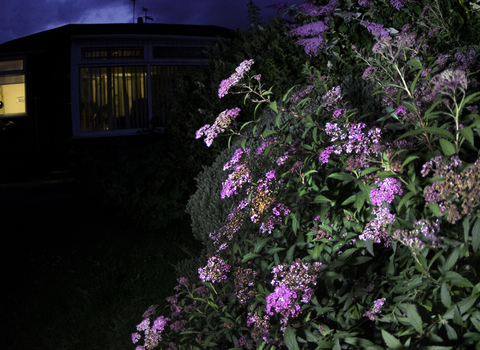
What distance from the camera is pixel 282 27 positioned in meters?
3.79

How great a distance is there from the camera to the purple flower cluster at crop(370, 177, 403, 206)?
1.52m

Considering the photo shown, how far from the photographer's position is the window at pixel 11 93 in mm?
11680

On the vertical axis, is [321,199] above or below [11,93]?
below

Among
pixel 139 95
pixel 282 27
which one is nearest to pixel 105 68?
pixel 139 95

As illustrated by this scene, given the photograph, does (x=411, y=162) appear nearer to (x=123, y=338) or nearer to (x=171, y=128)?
(x=123, y=338)

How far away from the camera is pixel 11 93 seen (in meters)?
12.3

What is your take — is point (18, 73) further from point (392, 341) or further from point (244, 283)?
point (392, 341)

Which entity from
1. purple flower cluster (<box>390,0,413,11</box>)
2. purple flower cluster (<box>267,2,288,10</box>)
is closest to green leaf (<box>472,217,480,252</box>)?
purple flower cluster (<box>390,0,413,11</box>)

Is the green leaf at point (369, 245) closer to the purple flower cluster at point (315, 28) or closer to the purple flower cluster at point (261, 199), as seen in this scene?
the purple flower cluster at point (261, 199)

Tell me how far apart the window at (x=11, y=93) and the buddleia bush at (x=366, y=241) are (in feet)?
39.1

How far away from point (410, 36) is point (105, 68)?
10.0 meters

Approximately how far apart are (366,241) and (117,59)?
400 inches

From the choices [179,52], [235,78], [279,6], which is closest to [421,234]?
[235,78]

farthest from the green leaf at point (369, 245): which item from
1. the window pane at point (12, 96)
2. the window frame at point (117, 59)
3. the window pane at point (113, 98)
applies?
the window pane at point (12, 96)
